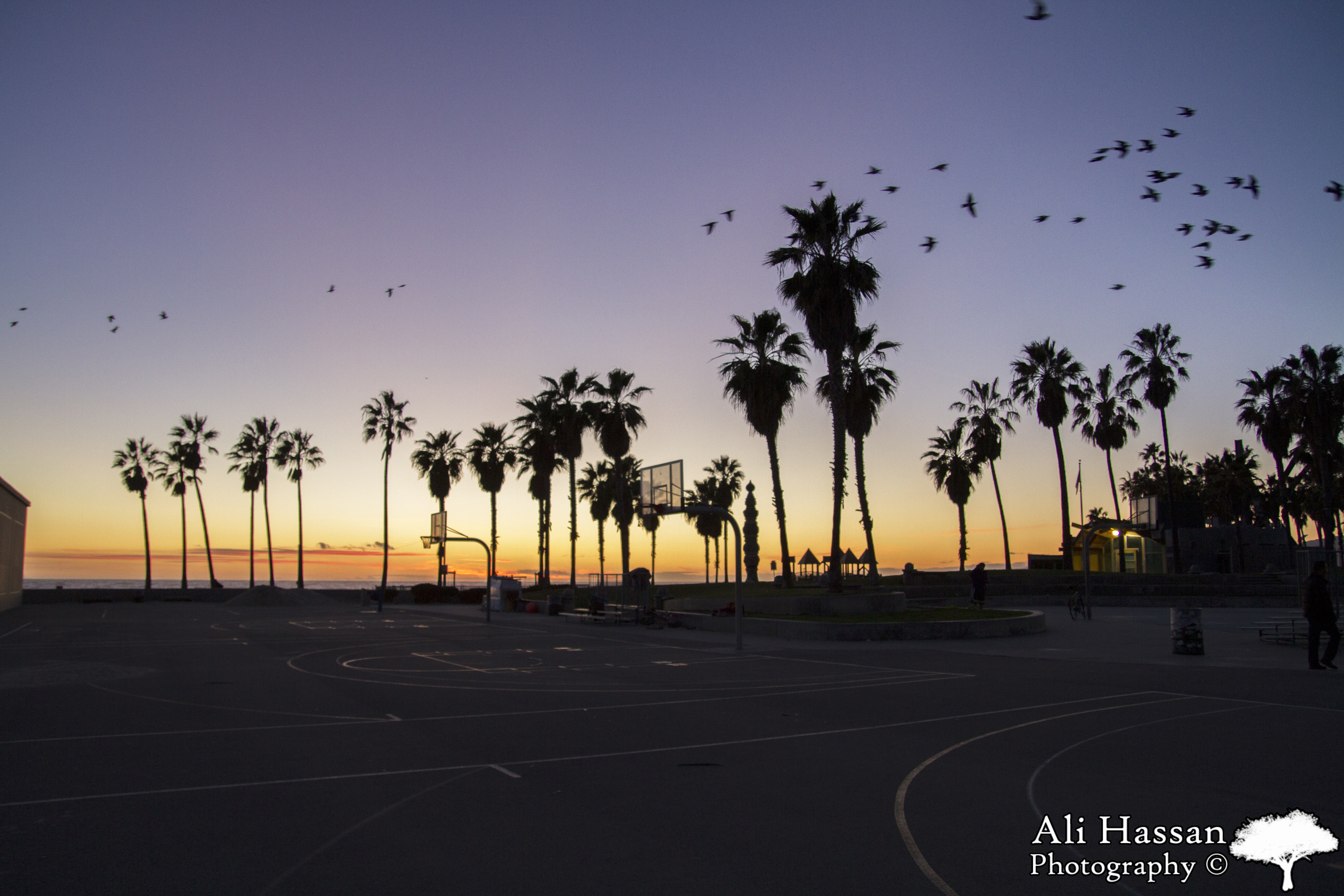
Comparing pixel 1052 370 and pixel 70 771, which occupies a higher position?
pixel 1052 370

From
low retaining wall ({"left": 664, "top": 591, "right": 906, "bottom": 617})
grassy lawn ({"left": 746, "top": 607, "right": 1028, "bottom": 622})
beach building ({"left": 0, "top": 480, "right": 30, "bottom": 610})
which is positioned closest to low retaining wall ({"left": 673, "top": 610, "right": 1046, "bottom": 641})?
grassy lawn ({"left": 746, "top": 607, "right": 1028, "bottom": 622})

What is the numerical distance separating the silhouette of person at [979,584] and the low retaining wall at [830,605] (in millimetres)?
3624

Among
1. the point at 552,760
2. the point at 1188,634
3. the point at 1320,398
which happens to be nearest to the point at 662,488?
the point at 1188,634

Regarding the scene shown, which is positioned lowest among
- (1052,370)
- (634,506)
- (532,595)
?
(532,595)

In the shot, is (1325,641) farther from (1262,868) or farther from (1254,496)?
(1254,496)

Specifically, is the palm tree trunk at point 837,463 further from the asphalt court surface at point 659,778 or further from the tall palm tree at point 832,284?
the asphalt court surface at point 659,778

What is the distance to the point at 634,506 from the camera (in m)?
35.7

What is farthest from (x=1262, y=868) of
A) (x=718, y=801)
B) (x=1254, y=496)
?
(x=1254, y=496)

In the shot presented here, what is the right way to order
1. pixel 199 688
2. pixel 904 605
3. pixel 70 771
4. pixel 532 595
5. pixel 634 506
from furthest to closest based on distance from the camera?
pixel 532 595, pixel 634 506, pixel 904 605, pixel 199 688, pixel 70 771

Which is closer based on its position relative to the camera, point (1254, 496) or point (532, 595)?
point (532, 595)

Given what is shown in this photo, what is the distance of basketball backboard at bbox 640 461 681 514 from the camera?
32062mm

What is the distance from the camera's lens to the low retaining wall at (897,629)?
1020 inches

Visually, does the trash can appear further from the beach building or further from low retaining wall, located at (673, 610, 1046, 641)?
the beach building

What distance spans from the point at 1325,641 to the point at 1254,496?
74.6 m
